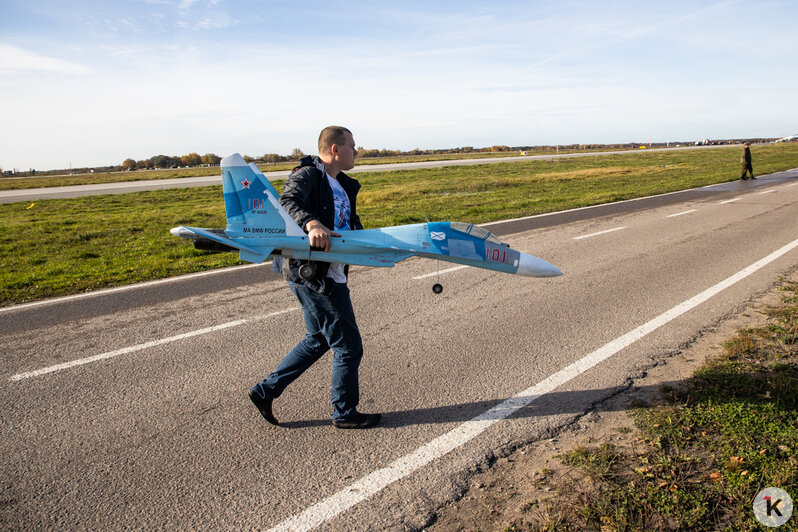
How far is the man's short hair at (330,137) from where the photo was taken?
3.73 m

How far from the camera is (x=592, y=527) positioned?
2.80 m

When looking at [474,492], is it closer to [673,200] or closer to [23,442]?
[23,442]

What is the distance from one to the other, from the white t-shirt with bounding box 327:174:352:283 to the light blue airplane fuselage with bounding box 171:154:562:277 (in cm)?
12

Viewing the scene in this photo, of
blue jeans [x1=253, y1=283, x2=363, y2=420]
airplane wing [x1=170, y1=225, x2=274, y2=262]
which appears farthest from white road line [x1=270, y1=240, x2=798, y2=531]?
airplane wing [x1=170, y1=225, x2=274, y2=262]

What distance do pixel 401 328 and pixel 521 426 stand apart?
244 centimetres

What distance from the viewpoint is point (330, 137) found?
3.73 meters

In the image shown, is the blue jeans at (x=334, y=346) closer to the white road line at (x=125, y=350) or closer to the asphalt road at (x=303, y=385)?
the asphalt road at (x=303, y=385)

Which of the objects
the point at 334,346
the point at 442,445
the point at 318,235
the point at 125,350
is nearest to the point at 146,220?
the point at 125,350

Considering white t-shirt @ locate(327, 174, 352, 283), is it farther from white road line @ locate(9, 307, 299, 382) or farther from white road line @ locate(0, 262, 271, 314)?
white road line @ locate(0, 262, 271, 314)

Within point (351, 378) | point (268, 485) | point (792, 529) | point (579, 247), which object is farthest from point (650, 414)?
point (579, 247)

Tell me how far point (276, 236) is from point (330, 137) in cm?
83

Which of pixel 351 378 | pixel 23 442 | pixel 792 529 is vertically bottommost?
pixel 792 529

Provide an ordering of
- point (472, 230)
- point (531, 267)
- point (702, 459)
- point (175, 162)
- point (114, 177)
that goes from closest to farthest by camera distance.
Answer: point (702, 459) → point (472, 230) → point (531, 267) → point (114, 177) → point (175, 162)

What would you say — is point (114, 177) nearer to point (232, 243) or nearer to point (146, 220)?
point (146, 220)
